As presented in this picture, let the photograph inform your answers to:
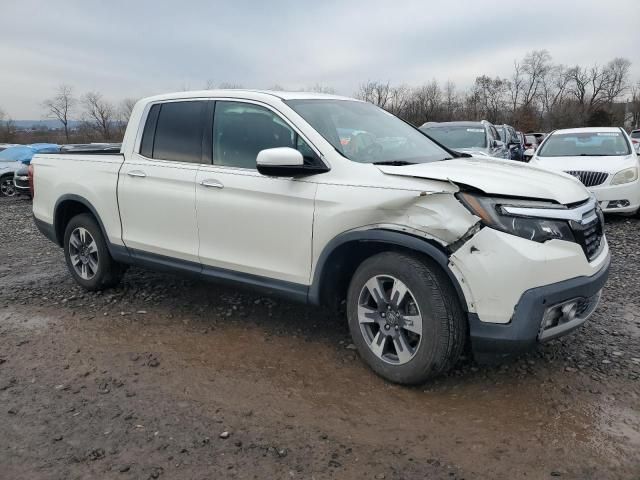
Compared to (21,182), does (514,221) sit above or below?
above

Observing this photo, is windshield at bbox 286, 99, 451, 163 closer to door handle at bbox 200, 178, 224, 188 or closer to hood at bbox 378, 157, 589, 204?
hood at bbox 378, 157, 589, 204

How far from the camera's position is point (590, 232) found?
10.5 feet

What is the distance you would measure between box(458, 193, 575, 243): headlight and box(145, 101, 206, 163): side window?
223 centimetres

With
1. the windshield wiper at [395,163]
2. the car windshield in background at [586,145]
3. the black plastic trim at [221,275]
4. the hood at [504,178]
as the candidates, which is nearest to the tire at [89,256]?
the black plastic trim at [221,275]

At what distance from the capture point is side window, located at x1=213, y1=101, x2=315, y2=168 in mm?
3791

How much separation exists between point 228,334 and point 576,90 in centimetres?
8992

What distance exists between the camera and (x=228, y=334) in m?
4.26

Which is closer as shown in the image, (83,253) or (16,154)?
(83,253)

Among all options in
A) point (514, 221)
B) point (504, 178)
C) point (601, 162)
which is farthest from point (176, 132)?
point (601, 162)

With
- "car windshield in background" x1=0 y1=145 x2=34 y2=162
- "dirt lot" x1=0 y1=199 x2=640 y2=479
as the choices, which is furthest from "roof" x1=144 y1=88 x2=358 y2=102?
"car windshield in background" x1=0 y1=145 x2=34 y2=162

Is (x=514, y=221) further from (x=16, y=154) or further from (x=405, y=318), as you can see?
(x=16, y=154)

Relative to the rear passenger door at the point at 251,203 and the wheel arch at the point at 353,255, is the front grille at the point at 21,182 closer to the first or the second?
the rear passenger door at the point at 251,203

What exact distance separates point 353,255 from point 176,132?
193 centimetres

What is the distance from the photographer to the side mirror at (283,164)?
11.0 feet
